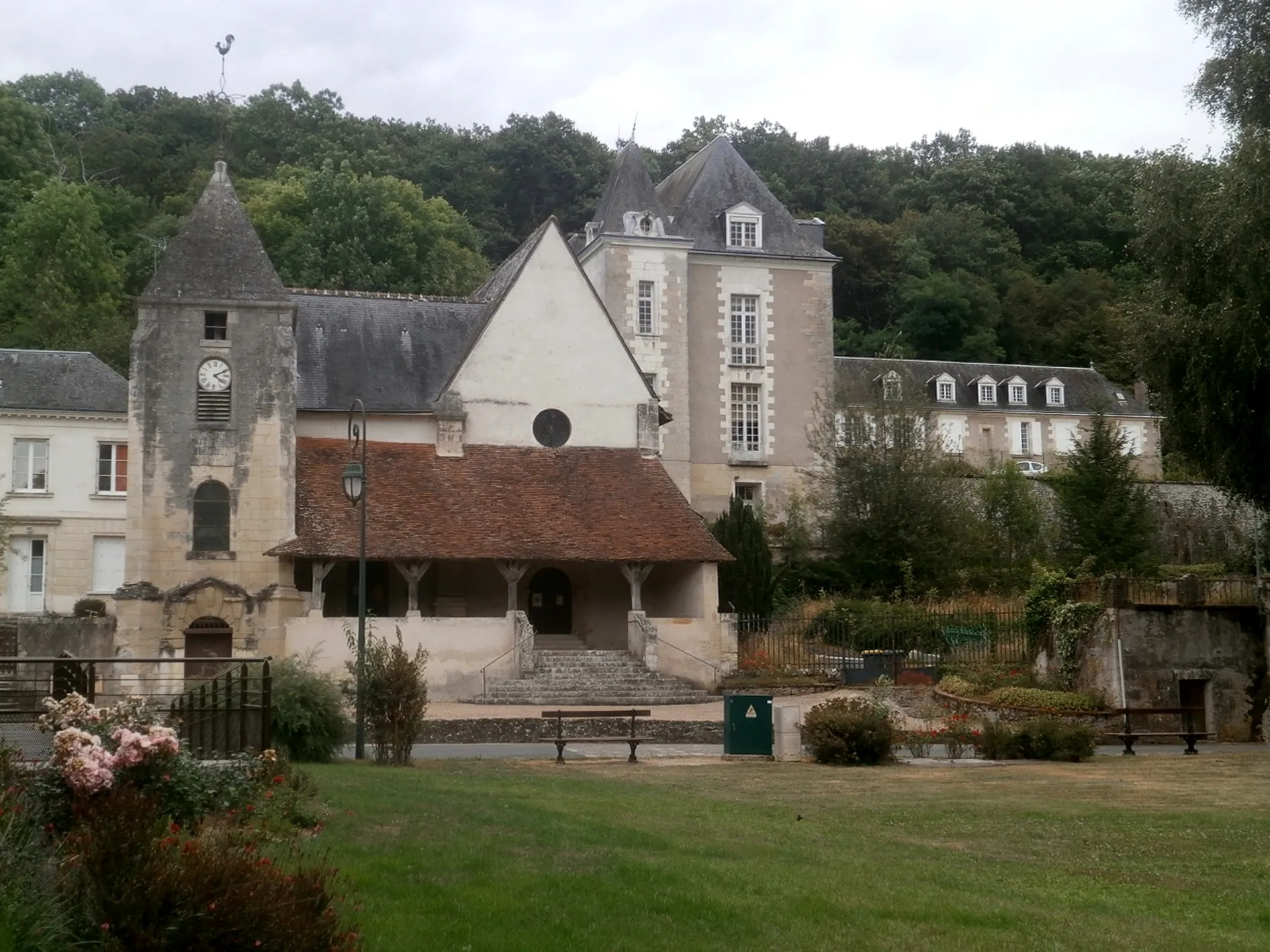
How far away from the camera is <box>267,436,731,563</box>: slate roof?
1299 inches

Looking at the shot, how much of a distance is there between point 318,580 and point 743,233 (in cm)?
2104

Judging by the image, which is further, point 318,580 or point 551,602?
point 551,602

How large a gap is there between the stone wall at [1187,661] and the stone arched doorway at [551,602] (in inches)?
532

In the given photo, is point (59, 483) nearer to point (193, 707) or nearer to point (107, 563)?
point (107, 563)

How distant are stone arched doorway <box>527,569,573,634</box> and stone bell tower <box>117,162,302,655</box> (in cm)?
628

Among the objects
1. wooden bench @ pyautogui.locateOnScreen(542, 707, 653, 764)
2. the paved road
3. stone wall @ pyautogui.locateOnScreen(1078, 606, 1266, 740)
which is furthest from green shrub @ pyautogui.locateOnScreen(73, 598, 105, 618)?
stone wall @ pyautogui.locateOnScreen(1078, 606, 1266, 740)

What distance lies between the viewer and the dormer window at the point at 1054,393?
63.6 m

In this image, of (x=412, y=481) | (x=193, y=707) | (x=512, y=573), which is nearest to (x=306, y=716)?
(x=193, y=707)

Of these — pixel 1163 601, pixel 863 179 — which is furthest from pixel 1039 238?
pixel 1163 601

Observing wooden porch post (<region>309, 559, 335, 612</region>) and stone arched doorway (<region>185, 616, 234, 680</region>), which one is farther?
stone arched doorway (<region>185, 616, 234, 680</region>)

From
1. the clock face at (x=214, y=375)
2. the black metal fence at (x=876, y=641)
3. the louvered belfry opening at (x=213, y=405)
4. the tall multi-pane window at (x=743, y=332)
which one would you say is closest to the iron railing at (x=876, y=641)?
the black metal fence at (x=876, y=641)

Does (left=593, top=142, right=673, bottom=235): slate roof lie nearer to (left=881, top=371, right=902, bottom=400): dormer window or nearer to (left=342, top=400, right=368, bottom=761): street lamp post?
(left=881, top=371, right=902, bottom=400): dormer window

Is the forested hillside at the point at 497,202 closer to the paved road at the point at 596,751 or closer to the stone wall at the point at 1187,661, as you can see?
the stone wall at the point at 1187,661

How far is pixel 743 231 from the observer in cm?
4788
